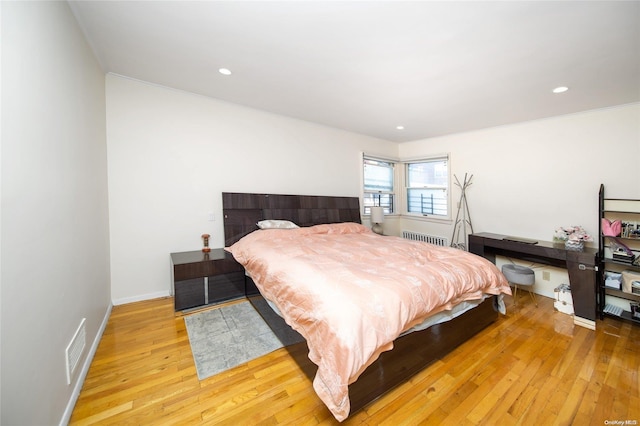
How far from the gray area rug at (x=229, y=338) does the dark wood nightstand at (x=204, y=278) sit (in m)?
0.19

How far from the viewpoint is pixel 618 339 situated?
2184 millimetres

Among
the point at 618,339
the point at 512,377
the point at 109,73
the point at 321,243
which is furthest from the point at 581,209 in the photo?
the point at 109,73

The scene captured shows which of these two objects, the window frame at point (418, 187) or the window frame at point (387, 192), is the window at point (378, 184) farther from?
the window frame at point (418, 187)

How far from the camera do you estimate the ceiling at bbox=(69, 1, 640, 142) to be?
157 cm

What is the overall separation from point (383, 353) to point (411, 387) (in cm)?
39

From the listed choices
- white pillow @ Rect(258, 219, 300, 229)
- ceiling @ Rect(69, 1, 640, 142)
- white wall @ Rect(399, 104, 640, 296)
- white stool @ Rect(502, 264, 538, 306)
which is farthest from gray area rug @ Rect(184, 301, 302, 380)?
white wall @ Rect(399, 104, 640, 296)

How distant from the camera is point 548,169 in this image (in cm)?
328

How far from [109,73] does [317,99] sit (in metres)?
2.24

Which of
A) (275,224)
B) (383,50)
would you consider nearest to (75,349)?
(275,224)

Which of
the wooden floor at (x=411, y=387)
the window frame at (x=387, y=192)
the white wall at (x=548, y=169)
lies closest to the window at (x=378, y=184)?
the window frame at (x=387, y=192)

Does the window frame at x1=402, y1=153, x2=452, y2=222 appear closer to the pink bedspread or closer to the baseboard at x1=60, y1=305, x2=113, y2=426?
the pink bedspread

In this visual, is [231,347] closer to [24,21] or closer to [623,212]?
Answer: [24,21]

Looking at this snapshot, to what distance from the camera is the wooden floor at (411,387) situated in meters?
1.37

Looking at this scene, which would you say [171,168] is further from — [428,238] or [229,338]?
[428,238]
